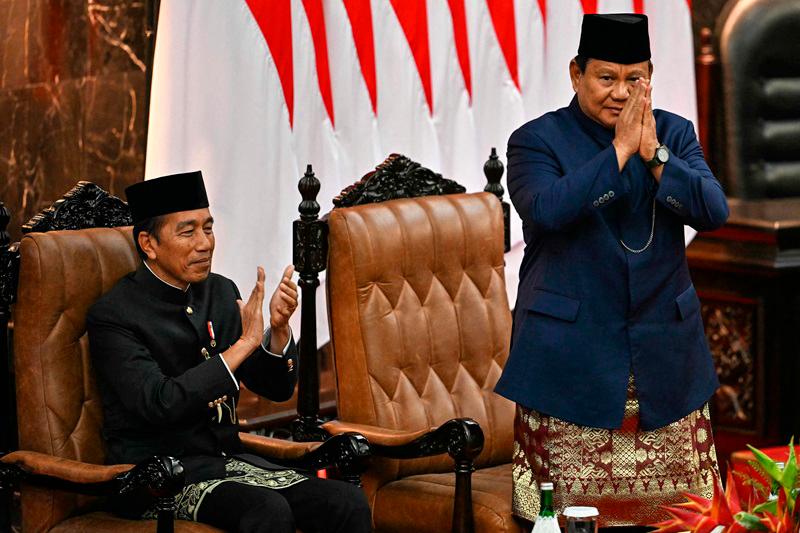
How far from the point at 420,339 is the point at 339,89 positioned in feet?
2.91

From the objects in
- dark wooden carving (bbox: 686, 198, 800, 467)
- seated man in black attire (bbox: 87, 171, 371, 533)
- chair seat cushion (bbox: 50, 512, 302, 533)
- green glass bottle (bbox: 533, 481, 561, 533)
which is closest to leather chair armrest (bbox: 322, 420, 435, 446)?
seated man in black attire (bbox: 87, 171, 371, 533)

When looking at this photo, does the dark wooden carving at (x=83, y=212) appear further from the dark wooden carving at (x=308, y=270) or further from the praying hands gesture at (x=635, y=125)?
the praying hands gesture at (x=635, y=125)

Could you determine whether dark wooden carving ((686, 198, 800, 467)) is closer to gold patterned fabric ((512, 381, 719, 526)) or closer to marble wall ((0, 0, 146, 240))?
gold patterned fabric ((512, 381, 719, 526))

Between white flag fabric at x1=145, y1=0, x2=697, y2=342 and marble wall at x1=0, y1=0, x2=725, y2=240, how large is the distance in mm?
161

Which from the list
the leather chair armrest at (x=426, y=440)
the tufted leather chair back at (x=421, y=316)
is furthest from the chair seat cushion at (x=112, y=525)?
the tufted leather chair back at (x=421, y=316)

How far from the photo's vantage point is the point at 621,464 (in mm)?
2736

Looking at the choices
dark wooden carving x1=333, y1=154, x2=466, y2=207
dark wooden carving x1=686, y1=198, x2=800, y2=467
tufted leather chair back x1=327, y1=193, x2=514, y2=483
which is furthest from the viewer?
dark wooden carving x1=686, y1=198, x2=800, y2=467

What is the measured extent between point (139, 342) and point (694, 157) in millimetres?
1227

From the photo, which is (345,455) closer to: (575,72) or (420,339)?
(420,339)

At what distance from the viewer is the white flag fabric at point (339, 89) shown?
3.49 meters

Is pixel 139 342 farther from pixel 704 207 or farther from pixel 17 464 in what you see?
pixel 704 207

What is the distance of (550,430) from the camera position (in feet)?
8.97

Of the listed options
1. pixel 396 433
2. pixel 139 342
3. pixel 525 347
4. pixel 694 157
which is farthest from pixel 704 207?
pixel 139 342

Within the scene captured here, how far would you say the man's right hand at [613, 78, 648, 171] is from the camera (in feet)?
8.60
